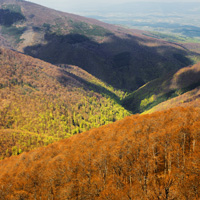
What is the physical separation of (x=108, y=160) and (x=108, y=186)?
13866mm

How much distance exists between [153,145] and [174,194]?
23.5 metres

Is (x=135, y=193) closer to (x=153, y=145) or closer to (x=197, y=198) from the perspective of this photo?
(x=197, y=198)

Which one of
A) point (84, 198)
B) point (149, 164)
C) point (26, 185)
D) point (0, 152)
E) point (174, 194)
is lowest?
point (0, 152)

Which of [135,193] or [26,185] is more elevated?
[135,193]

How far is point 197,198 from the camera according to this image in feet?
108

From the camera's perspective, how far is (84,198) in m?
46.7

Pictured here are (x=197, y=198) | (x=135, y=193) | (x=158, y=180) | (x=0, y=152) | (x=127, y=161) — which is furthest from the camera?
(x=0, y=152)

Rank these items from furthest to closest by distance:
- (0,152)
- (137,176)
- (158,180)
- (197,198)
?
(0,152), (137,176), (158,180), (197,198)

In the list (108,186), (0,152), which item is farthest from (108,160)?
(0,152)

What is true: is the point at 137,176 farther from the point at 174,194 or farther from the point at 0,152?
the point at 0,152

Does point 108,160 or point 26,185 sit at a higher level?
point 108,160

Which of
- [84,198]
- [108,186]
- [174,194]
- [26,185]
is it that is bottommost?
[26,185]

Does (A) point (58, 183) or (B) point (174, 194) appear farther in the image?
(A) point (58, 183)

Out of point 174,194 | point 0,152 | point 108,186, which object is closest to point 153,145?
point 108,186
